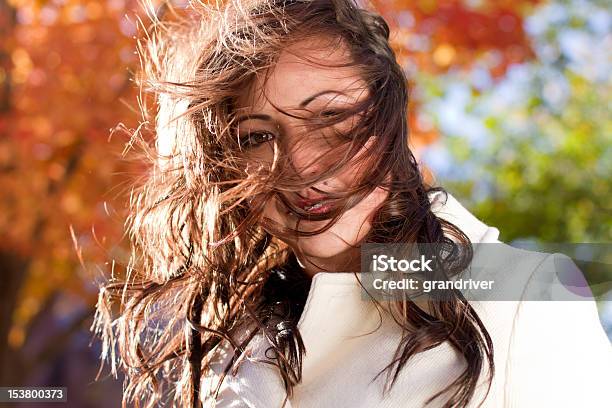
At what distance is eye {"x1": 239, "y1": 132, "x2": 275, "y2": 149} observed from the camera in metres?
1.77

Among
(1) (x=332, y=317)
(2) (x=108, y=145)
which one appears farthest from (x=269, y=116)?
(2) (x=108, y=145)

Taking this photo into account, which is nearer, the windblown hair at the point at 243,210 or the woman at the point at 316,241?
the woman at the point at 316,241

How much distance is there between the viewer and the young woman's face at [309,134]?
1689mm

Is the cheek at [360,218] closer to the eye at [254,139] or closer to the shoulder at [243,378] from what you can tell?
the eye at [254,139]

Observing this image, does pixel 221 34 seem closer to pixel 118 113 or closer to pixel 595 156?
pixel 118 113

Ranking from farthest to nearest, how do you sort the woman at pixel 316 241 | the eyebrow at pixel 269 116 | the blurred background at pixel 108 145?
1. the blurred background at pixel 108 145
2. the eyebrow at pixel 269 116
3. the woman at pixel 316 241

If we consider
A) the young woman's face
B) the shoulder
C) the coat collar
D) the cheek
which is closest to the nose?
the young woman's face

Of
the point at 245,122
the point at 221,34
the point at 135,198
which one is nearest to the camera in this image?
the point at 245,122

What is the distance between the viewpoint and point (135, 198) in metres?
2.38

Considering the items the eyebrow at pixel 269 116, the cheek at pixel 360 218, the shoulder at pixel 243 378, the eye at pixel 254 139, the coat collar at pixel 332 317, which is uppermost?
the eyebrow at pixel 269 116

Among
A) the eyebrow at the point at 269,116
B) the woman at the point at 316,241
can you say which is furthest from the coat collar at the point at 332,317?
the eyebrow at the point at 269,116

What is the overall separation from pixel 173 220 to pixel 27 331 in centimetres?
386

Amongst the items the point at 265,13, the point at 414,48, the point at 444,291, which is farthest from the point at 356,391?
the point at 414,48

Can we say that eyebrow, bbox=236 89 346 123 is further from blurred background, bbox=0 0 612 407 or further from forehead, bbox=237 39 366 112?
blurred background, bbox=0 0 612 407
